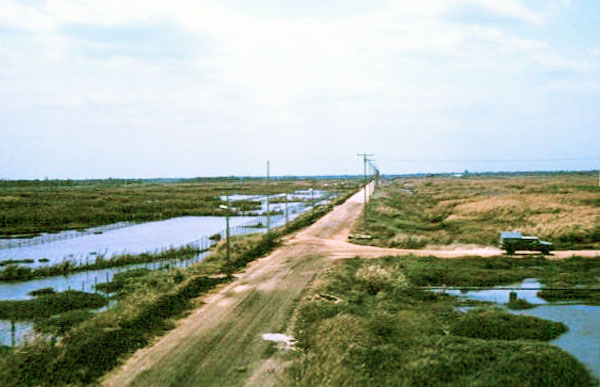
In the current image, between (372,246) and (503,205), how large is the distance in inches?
1513

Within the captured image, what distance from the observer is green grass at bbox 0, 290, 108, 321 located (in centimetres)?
2853

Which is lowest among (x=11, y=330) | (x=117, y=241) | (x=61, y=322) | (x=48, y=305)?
(x=117, y=241)

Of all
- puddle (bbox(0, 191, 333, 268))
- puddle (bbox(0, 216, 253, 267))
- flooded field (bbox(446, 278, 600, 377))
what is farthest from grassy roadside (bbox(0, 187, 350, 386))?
puddle (bbox(0, 216, 253, 267))

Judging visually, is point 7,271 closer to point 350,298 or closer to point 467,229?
point 350,298

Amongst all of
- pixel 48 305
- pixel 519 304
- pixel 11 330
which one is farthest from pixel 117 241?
pixel 519 304

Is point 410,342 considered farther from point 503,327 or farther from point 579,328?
point 579,328

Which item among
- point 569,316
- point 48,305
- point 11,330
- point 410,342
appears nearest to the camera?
point 410,342

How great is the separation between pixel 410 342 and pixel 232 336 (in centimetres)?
715

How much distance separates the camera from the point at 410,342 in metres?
18.9

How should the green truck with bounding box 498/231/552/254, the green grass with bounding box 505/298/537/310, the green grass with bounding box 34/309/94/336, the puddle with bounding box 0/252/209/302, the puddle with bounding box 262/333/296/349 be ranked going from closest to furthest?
→ the puddle with bounding box 262/333/296/349 → the green grass with bounding box 34/309/94/336 → the green grass with bounding box 505/298/537/310 → the puddle with bounding box 0/252/209/302 → the green truck with bounding box 498/231/552/254

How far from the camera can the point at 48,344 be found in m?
17.1

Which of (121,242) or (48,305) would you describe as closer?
(48,305)

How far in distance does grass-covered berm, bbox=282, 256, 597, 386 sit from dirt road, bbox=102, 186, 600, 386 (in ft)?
3.99

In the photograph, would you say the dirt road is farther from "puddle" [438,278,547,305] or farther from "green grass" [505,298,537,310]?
"green grass" [505,298,537,310]
